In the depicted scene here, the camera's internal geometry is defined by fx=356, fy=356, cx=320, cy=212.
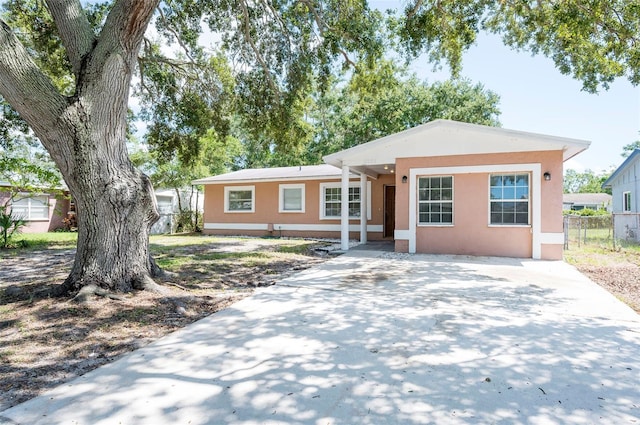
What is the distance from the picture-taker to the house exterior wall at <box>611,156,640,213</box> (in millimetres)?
16808

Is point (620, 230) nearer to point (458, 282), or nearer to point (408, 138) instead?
point (408, 138)

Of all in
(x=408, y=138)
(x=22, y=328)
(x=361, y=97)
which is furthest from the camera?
(x=361, y=97)

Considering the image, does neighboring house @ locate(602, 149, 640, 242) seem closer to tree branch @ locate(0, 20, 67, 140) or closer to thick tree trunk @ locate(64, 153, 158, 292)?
thick tree trunk @ locate(64, 153, 158, 292)

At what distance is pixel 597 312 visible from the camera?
15.9ft

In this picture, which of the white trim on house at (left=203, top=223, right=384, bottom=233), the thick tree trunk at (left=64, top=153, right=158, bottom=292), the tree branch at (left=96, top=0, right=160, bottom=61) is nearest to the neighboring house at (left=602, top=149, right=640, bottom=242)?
the white trim on house at (left=203, top=223, right=384, bottom=233)

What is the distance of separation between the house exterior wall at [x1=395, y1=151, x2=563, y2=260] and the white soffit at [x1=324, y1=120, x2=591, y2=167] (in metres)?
0.19

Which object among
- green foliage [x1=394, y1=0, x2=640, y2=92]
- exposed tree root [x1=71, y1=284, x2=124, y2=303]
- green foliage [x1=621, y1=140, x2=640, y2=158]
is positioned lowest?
exposed tree root [x1=71, y1=284, x2=124, y2=303]

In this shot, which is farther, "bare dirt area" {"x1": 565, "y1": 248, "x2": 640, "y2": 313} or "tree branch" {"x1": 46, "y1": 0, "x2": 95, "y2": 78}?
"bare dirt area" {"x1": 565, "y1": 248, "x2": 640, "y2": 313}

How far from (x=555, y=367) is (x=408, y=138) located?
805cm

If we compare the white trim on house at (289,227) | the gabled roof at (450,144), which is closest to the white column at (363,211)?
the white trim on house at (289,227)

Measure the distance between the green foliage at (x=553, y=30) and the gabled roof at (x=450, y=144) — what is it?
6.12ft

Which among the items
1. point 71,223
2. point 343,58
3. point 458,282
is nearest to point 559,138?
point 458,282

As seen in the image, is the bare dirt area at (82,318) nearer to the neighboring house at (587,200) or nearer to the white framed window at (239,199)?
the white framed window at (239,199)

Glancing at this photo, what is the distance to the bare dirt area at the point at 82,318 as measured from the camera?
3047 mm
